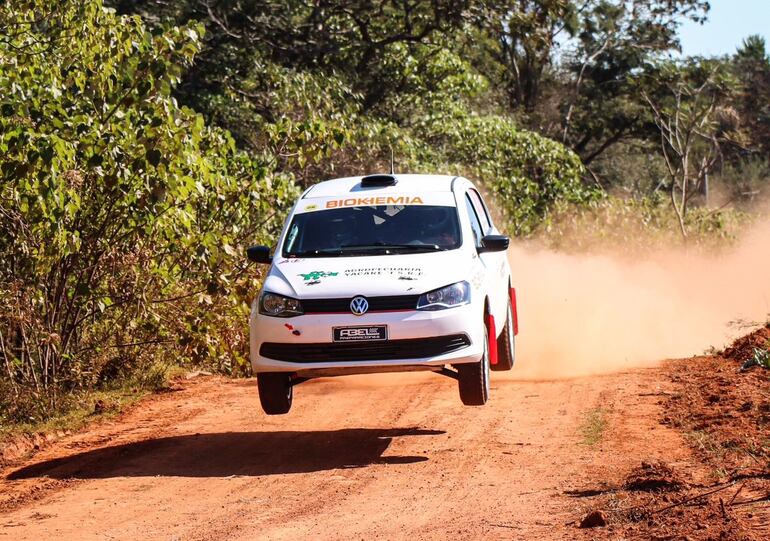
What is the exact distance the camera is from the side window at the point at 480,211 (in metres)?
11.3

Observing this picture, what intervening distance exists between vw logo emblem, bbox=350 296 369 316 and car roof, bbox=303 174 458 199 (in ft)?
6.02

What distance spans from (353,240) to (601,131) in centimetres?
3632

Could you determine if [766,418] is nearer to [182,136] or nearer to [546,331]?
[182,136]

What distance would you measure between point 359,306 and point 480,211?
3.21 metres

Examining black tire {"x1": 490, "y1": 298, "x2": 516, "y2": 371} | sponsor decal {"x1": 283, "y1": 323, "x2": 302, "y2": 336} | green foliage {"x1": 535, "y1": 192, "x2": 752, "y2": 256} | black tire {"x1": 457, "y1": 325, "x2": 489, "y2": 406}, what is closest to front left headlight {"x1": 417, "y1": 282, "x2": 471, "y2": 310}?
black tire {"x1": 457, "y1": 325, "x2": 489, "y2": 406}

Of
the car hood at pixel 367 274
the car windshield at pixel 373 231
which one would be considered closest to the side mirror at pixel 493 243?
the car windshield at pixel 373 231

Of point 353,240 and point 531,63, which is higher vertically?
point 531,63

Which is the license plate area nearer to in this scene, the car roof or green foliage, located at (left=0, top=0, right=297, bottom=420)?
the car roof

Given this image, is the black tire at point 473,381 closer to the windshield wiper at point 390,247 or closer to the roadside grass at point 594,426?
the roadside grass at point 594,426

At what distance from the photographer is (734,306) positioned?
22.6 meters

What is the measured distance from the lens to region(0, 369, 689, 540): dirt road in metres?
7.03

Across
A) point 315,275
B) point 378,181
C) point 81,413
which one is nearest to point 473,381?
point 315,275

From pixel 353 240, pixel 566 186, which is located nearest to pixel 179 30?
pixel 353 240

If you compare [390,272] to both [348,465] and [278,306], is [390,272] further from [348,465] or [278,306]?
[348,465]
